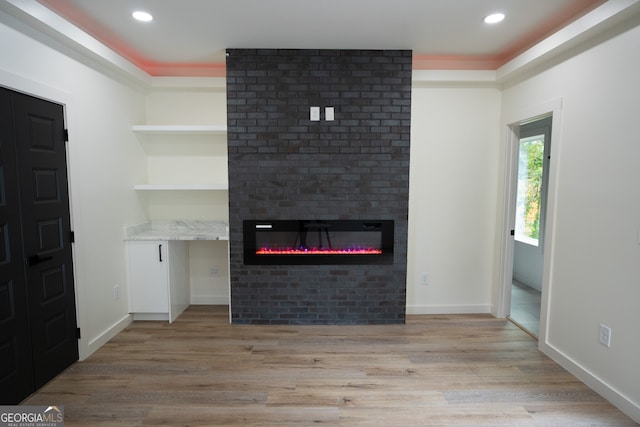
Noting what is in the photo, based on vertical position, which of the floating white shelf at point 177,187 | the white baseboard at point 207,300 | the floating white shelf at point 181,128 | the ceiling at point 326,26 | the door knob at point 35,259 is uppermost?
the ceiling at point 326,26

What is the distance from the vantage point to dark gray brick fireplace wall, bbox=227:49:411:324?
315 cm

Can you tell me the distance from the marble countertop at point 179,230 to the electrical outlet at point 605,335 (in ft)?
10.3

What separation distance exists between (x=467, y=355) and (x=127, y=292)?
327 centimetres

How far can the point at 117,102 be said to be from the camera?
3.15 meters

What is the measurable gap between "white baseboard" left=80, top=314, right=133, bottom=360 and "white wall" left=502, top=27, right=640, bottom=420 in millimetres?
3842

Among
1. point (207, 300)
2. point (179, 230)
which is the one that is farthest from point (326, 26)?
point (207, 300)

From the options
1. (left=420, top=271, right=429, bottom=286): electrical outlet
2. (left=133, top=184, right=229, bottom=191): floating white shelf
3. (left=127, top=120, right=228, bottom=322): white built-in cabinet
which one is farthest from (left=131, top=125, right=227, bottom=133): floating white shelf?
(left=420, top=271, right=429, bottom=286): electrical outlet

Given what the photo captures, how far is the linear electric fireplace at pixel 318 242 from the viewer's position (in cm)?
330

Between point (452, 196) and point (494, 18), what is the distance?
65.8 inches

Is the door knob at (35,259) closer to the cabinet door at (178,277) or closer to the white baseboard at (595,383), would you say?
the cabinet door at (178,277)

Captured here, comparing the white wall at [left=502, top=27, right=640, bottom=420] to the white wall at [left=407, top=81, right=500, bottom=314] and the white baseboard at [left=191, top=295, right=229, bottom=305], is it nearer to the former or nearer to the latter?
the white wall at [left=407, top=81, right=500, bottom=314]

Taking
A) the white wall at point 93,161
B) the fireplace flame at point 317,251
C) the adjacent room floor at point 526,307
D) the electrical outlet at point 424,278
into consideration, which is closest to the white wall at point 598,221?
the adjacent room floor at point 526,307
